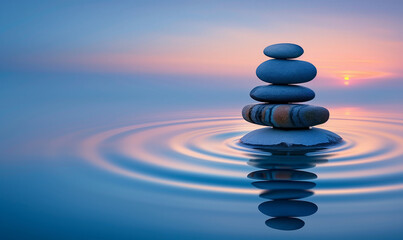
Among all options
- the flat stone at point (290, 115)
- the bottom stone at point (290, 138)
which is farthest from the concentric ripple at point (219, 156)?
the flat stone at point (290, 115)

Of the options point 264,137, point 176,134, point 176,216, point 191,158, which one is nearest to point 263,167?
point 191,158

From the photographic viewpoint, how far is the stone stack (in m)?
14.8

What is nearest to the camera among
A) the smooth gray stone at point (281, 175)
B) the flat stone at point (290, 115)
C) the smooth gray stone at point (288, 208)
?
the smooth gray stone at point (288, 208)

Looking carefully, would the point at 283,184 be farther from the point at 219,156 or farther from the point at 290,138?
the point at 290,138

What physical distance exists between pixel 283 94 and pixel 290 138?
146 centimetres

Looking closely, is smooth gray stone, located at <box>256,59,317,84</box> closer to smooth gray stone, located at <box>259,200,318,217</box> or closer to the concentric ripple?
the concentric ripple

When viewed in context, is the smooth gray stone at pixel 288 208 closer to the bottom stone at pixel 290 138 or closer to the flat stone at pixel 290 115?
the bottom stone at pixel 290 138

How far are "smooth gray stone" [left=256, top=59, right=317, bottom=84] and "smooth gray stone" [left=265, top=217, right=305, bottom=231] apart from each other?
25.1 ft

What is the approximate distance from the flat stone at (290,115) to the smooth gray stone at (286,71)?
843 mm

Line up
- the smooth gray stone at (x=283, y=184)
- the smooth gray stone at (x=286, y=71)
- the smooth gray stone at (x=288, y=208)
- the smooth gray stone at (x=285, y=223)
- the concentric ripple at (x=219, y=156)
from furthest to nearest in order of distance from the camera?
the smooth gray stone at (x=286, y=71)
the concentric ripple at (x=219, y=156)
the smooth gray stone at (x=283, y=184)
the smooth gray stone at (x=288, y=208)
the smooth gray stone at (x=285, y=223)

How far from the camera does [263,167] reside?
39.7ft

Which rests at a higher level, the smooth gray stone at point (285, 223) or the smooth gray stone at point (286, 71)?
the smooth gray stone at point (286, 71)

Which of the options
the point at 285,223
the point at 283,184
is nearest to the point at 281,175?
the point at 283,184

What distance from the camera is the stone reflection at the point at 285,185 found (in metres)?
8.22
